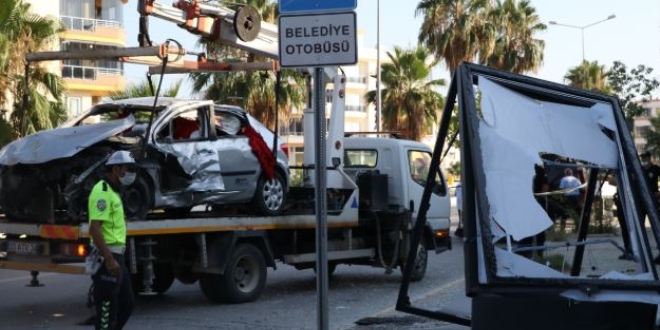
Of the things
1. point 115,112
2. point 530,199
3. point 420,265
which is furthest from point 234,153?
point 530,199

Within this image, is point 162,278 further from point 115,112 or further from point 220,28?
point 220,28

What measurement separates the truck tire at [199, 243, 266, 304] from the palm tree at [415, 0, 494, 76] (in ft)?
111

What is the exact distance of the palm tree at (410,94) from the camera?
49312mm

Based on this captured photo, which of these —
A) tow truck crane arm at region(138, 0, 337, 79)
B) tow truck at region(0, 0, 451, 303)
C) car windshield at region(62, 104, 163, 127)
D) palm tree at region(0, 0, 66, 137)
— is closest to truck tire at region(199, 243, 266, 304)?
tow truck at region(0, 0, 451, 303)

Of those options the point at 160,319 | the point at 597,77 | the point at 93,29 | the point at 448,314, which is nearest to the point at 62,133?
the point at 160,319

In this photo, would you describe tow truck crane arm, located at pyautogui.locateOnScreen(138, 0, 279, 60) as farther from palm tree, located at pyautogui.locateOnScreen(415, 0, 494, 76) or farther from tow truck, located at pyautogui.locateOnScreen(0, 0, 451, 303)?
palm tree, located at pyautogui.locateOnScreen(415, 0, 494, 76)

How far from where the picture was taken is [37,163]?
11656mm

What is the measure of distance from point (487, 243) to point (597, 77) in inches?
2188

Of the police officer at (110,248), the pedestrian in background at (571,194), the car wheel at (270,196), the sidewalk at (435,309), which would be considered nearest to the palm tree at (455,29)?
the pedestrian in background at (571,194)

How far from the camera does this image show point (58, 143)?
11742 millimetres

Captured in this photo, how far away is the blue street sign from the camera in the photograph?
698cm

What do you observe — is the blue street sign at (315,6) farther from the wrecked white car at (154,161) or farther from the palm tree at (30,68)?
the palm tree at (30,68)

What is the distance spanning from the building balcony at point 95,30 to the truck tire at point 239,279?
34.3m

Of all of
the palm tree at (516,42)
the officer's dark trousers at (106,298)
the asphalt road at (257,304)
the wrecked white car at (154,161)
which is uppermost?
the palm tree at (516,42)
